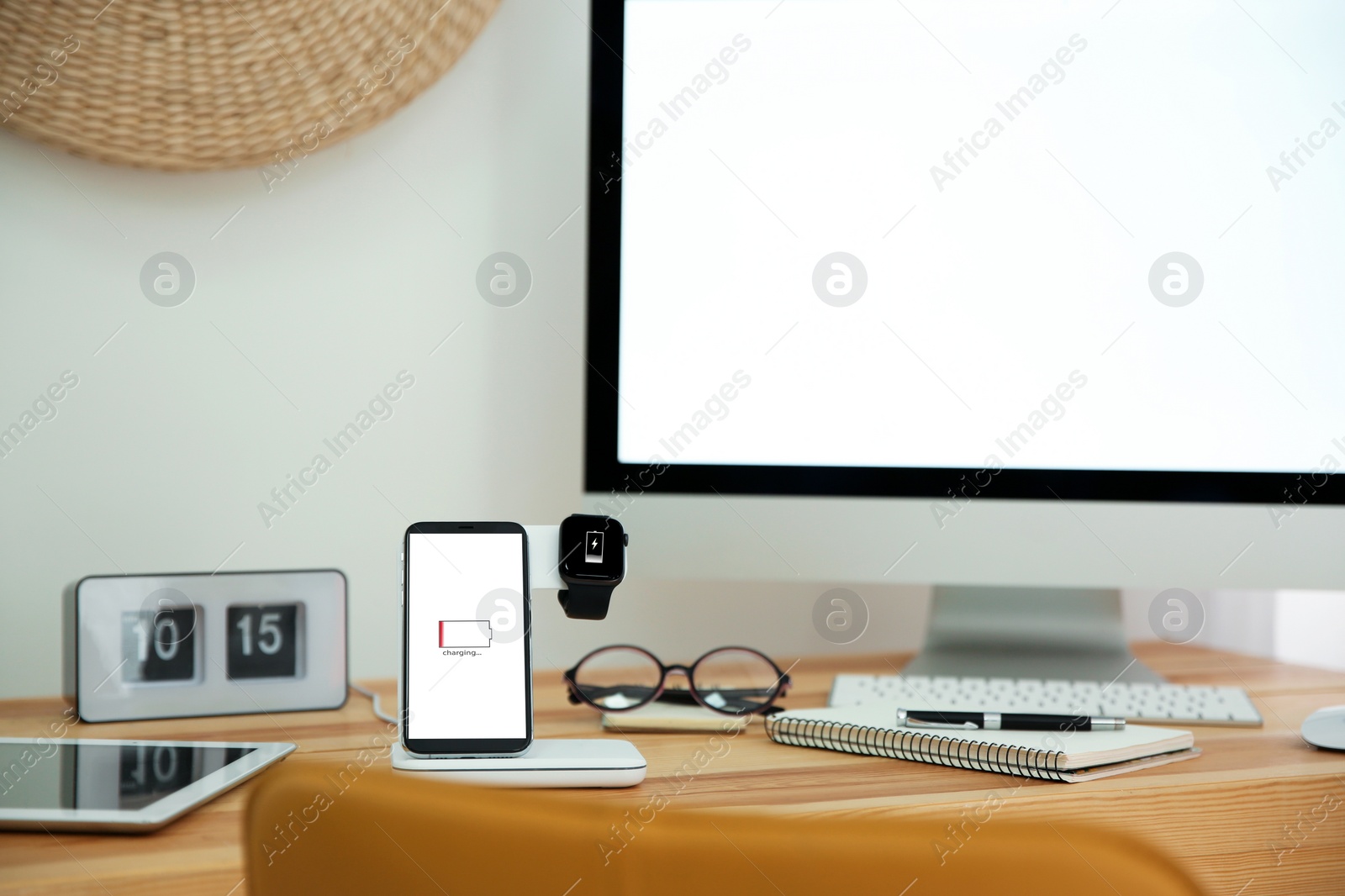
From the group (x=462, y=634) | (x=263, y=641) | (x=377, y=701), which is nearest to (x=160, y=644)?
(x=263, y=641)

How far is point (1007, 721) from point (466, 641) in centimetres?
41

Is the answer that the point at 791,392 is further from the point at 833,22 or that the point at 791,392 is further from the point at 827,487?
the point at 833,22

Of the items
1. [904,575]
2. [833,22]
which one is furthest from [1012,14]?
[904,575]

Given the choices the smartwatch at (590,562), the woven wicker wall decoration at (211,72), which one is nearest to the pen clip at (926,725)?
the smartwatch at (590,562)

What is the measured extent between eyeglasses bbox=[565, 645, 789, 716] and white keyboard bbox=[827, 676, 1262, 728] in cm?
7

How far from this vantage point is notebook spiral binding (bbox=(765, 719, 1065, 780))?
1.98 ft

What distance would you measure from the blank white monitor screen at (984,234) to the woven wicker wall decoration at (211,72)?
0.27 m

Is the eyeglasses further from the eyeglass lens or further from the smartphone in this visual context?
the smartphone

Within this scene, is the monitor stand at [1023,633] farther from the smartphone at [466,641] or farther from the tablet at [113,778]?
the tablet at [113,778]

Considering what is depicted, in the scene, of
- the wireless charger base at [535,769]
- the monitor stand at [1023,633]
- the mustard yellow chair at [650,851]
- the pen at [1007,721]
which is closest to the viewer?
the mustard yellow chair at [650,851]

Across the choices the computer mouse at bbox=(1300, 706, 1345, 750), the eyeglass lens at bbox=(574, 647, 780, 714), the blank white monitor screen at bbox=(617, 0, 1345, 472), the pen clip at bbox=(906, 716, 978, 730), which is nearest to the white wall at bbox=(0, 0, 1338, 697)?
the eyeglass lens at bbox=(574, 647, 780, 714)

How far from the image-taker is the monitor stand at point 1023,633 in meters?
0.94

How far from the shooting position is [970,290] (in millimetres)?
878

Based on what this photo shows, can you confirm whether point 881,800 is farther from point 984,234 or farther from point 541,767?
point 984,234
